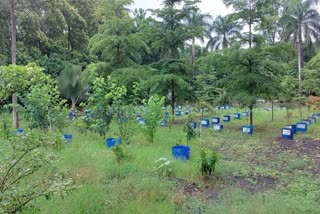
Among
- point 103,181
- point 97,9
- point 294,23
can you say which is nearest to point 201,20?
point 294,23

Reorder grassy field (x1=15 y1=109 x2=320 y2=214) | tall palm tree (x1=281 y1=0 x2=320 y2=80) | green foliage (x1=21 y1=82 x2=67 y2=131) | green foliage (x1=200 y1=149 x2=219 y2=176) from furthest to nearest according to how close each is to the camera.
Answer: tall palm tree (x1=281 y1=0 x2=320 y2=80)
green foliage (x1=21 y1=82 x2=67 y2=131)
green foliage (x1=200 y1=149 x2=219 y2=176)
grassy field (x1=15 y1=109 x2=320 y2=214)

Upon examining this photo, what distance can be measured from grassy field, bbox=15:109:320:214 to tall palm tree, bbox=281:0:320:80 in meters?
20.2

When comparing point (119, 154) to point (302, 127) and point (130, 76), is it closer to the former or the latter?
point (130, 76)

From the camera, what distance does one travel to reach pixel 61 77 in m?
16.6

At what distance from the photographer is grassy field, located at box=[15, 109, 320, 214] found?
3.78m

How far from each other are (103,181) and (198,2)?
9.32m

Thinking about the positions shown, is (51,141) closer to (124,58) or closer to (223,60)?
(223,60)

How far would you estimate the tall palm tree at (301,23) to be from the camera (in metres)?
25.1

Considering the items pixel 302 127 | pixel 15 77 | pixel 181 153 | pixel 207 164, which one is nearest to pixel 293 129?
pixel 302 127

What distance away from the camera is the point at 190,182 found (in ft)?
16.0

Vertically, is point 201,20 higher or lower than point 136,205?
higher

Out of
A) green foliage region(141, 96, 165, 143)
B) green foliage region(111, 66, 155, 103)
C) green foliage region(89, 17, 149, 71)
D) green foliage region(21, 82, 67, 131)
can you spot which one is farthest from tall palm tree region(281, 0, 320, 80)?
green foliage region(21, 82, 67, 131)

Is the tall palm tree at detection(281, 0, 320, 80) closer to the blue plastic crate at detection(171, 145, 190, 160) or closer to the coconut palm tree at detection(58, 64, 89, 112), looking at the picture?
the coconut palm tree at detection(58, 64, 89, 112)

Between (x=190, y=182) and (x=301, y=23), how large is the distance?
24.4 metres
